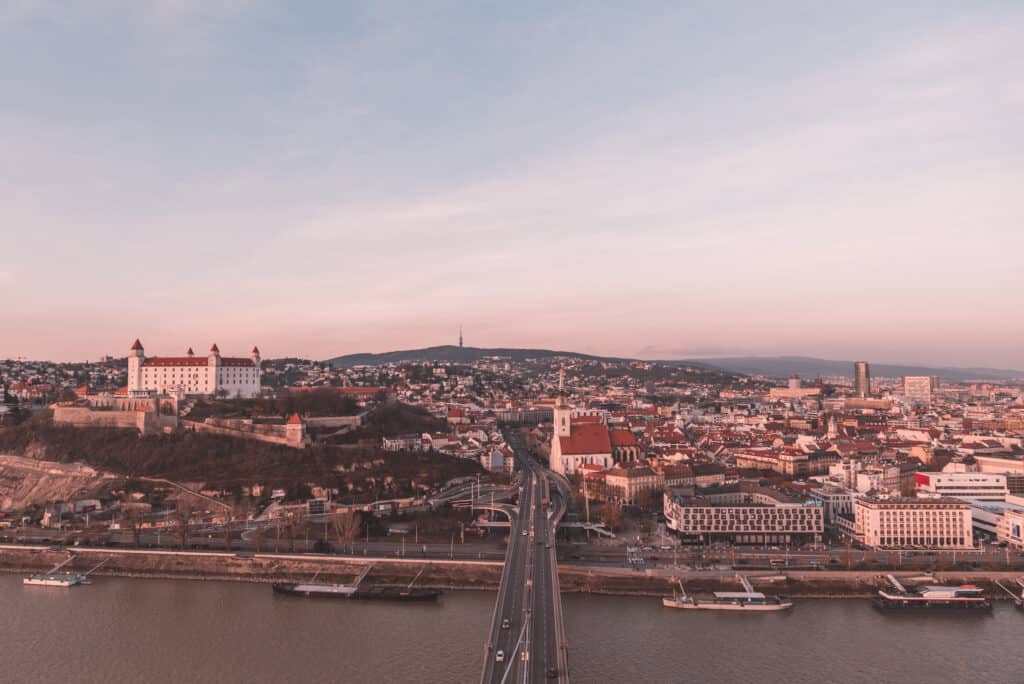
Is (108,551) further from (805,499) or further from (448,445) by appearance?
(805,499)

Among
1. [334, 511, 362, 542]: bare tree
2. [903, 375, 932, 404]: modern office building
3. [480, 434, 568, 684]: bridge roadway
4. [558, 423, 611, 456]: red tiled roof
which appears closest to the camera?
[480, 434, 568, 684]: bridge roadway

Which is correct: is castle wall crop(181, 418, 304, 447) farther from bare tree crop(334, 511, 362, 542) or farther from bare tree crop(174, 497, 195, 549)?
bare tree crop(334, 511, 362, 542)

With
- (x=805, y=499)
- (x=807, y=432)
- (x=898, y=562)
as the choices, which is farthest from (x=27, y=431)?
(x=807, y=432)

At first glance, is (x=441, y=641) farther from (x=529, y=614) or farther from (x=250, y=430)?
(x=250, y=430)

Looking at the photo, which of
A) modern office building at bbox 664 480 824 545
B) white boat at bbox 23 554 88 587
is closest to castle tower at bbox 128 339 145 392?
white boat at bbox 23 554 88 587

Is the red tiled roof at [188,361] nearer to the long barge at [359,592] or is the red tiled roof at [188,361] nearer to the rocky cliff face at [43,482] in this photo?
the rocky cliff face at [43,482]

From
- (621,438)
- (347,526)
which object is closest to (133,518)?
(347,526)
